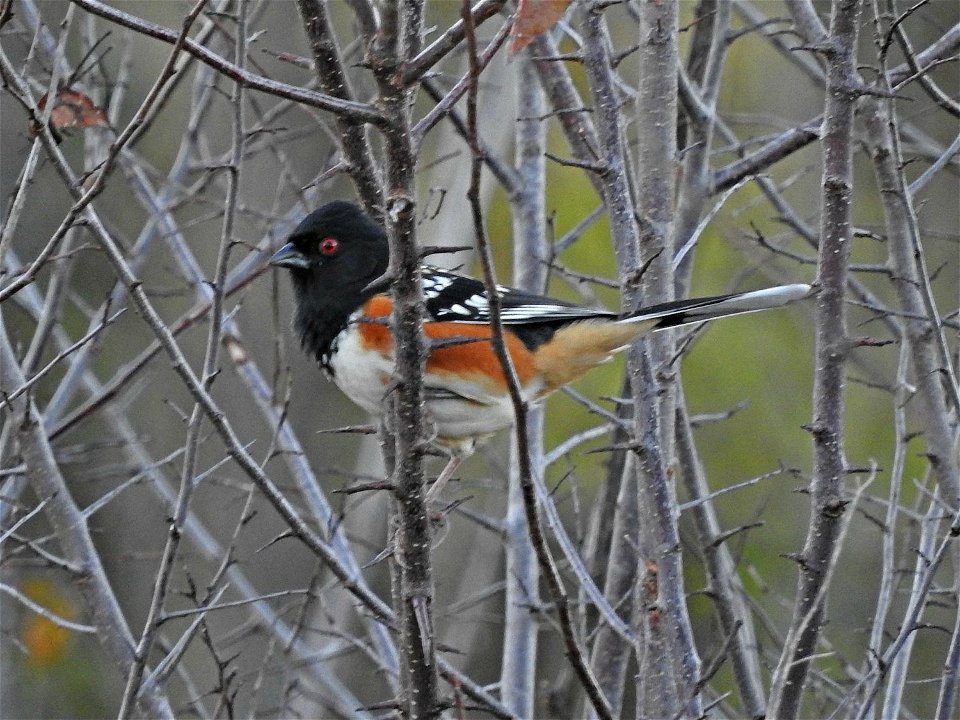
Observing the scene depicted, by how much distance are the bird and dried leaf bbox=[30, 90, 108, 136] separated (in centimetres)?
62

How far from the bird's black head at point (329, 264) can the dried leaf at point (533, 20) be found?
1.53 m

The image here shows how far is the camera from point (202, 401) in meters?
2.10

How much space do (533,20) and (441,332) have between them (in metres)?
1.54

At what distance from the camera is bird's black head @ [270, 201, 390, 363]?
2959 millimetres

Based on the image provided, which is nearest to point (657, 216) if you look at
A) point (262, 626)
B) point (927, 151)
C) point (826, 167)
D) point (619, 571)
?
point (826, 167)

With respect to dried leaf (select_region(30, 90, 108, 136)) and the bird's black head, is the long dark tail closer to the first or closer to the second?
the bird's black head

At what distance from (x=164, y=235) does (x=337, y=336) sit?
0.64 metres

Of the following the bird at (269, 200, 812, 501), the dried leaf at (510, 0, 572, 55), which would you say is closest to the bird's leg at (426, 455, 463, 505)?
the bird at (269, 200, 812, 501)

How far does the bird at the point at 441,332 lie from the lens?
2820 millimetres

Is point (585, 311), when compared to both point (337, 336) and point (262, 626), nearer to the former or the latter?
point (337, 336)

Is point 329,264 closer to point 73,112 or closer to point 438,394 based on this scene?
point 438,394

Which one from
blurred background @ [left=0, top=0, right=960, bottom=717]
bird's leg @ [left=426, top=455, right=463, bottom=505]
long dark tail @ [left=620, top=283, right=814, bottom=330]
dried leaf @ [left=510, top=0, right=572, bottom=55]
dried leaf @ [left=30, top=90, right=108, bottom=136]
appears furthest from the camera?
blurred background @ [left=0, top=0, right=960, bottom=717]

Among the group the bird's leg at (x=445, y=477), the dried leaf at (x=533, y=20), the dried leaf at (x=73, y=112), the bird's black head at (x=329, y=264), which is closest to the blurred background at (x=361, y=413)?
the bird's black head at (x=329, y=264)

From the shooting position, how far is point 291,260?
3.03m
